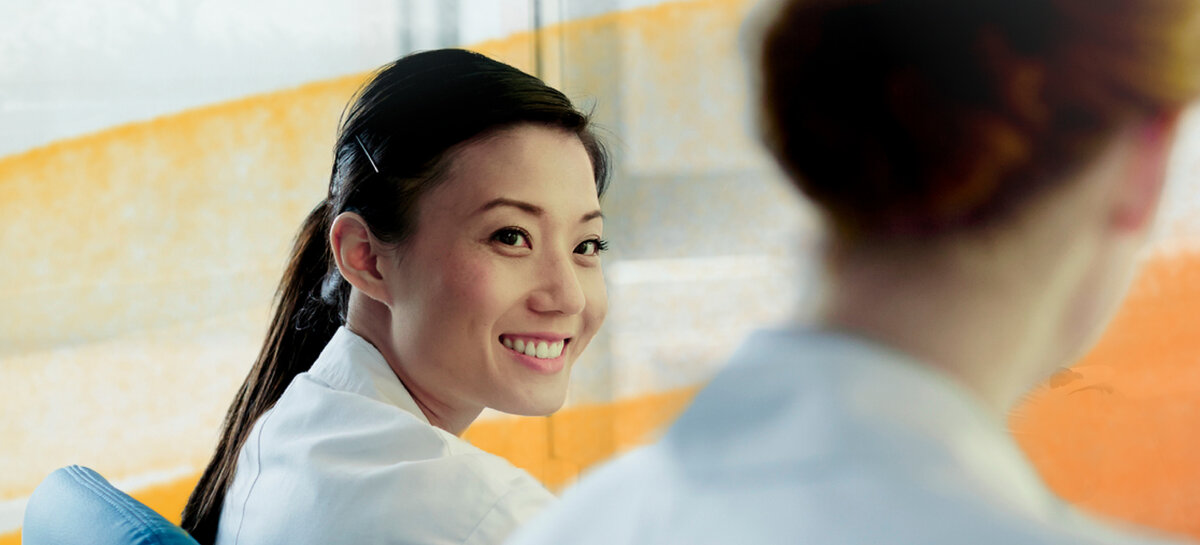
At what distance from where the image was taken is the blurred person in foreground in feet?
1.06

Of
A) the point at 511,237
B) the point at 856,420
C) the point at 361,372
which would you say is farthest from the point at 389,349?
the point at 856,420

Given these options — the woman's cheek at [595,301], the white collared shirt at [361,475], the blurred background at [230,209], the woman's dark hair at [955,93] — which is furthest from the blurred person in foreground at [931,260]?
the blurred background at [230,209]

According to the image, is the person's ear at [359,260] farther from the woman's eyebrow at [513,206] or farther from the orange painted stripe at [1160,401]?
the orange painted stripe at [1160,401]

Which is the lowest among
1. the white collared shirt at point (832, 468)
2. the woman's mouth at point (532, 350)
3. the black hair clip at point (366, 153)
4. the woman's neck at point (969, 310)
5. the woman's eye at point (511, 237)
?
the woman's mouth at point (532, 350)

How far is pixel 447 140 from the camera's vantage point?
111 cm

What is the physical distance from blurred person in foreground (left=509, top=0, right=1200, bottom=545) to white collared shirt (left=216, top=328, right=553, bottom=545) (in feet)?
1.83

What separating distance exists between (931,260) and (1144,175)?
0.07 metres

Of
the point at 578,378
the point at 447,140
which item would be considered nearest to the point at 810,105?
the point at 447,140

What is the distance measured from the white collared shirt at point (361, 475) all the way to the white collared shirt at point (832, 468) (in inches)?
21.6

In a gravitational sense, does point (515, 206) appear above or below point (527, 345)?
above

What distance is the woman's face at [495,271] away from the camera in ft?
3.67

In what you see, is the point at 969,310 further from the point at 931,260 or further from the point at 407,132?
the point at 407,132

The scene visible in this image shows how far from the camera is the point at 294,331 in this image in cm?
130

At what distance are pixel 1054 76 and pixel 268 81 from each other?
2799 mm
